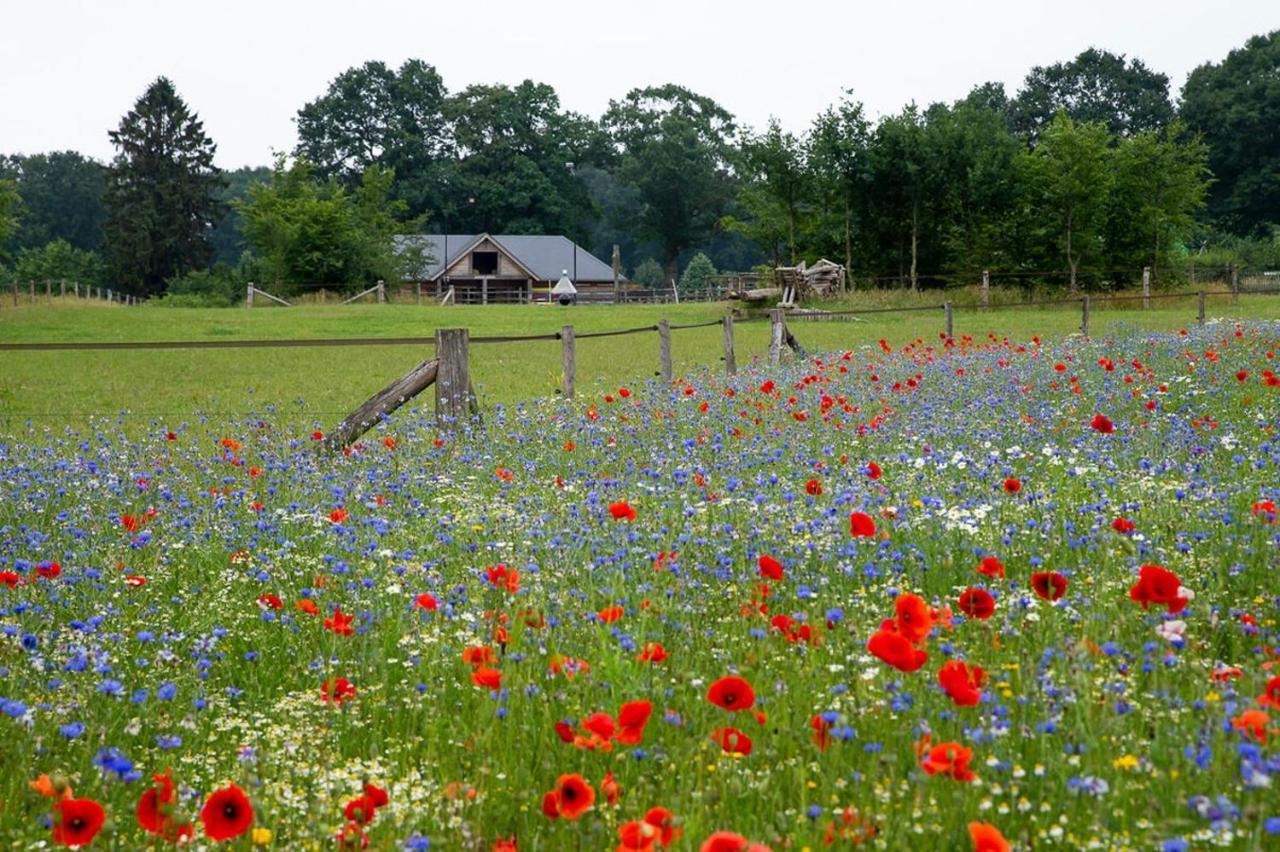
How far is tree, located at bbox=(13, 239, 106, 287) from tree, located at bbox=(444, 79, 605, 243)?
2494 cm

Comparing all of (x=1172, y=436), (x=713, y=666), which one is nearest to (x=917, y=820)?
(x=713, y=666)

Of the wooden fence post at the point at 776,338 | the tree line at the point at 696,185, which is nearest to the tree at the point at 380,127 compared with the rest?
the tree line at the point at 696,185

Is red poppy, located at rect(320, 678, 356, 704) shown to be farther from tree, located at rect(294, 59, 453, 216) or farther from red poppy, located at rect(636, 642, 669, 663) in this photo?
tree, located at rect(294, 59, 453, 216)

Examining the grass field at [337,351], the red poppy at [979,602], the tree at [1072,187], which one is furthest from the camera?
the tree at [1072,187]

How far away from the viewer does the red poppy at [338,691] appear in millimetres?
3227

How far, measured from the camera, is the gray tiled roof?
74312 millimetres

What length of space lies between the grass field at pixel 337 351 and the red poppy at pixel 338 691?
762 centimetres

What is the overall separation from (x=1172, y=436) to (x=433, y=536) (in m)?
4.62

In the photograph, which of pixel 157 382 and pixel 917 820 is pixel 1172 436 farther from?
pixel 157 382

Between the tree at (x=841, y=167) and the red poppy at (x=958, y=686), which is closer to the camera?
the red poppy at (x=958, y=686)

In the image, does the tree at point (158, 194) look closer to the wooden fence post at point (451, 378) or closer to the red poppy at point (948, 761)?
the wooden fence post at point (451, 378)

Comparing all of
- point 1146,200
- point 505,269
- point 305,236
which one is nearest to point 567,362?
point 1146,200

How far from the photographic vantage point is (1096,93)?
8888 centimetres

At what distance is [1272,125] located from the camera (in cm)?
7544
